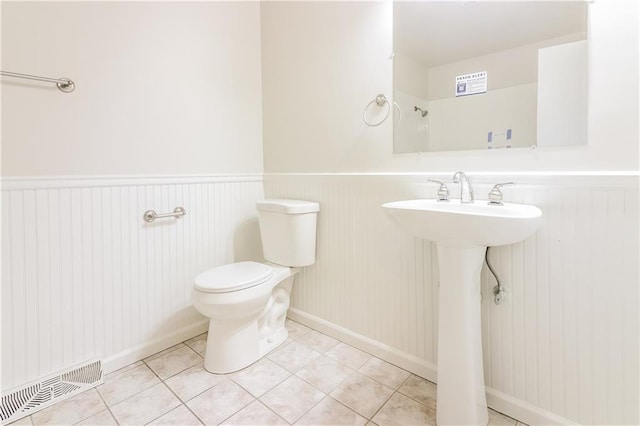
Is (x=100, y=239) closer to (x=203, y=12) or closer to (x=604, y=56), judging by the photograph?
(x=203, y=12)

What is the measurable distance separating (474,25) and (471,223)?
0.95 metres

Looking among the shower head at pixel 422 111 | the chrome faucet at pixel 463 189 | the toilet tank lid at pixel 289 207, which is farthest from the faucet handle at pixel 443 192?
the toilet tank lid at pixel 289 207

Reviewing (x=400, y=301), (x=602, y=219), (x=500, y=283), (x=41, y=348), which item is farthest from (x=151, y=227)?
(x=602, y=219)

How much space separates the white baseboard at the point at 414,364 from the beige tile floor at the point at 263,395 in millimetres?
32

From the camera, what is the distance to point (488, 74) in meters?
1.31

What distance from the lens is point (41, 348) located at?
138 cm

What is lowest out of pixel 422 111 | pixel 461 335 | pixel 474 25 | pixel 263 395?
pixel 263 395

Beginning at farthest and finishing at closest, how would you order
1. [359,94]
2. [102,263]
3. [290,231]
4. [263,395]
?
[290,231]
[359,94]
[102,263]
[263,395]

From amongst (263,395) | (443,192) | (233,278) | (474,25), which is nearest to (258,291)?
(233,278)

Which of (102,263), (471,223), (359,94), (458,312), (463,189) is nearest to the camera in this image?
→ (471,223)

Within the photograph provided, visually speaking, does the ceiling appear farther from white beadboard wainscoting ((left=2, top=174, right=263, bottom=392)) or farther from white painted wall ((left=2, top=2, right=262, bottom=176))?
white beadboard wainscoting ((left=2, top=174, right=263, bottom=392))

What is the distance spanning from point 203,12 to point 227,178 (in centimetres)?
96

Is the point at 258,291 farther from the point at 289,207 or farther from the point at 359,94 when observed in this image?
the point at 359,94

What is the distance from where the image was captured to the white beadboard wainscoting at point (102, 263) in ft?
4.32
